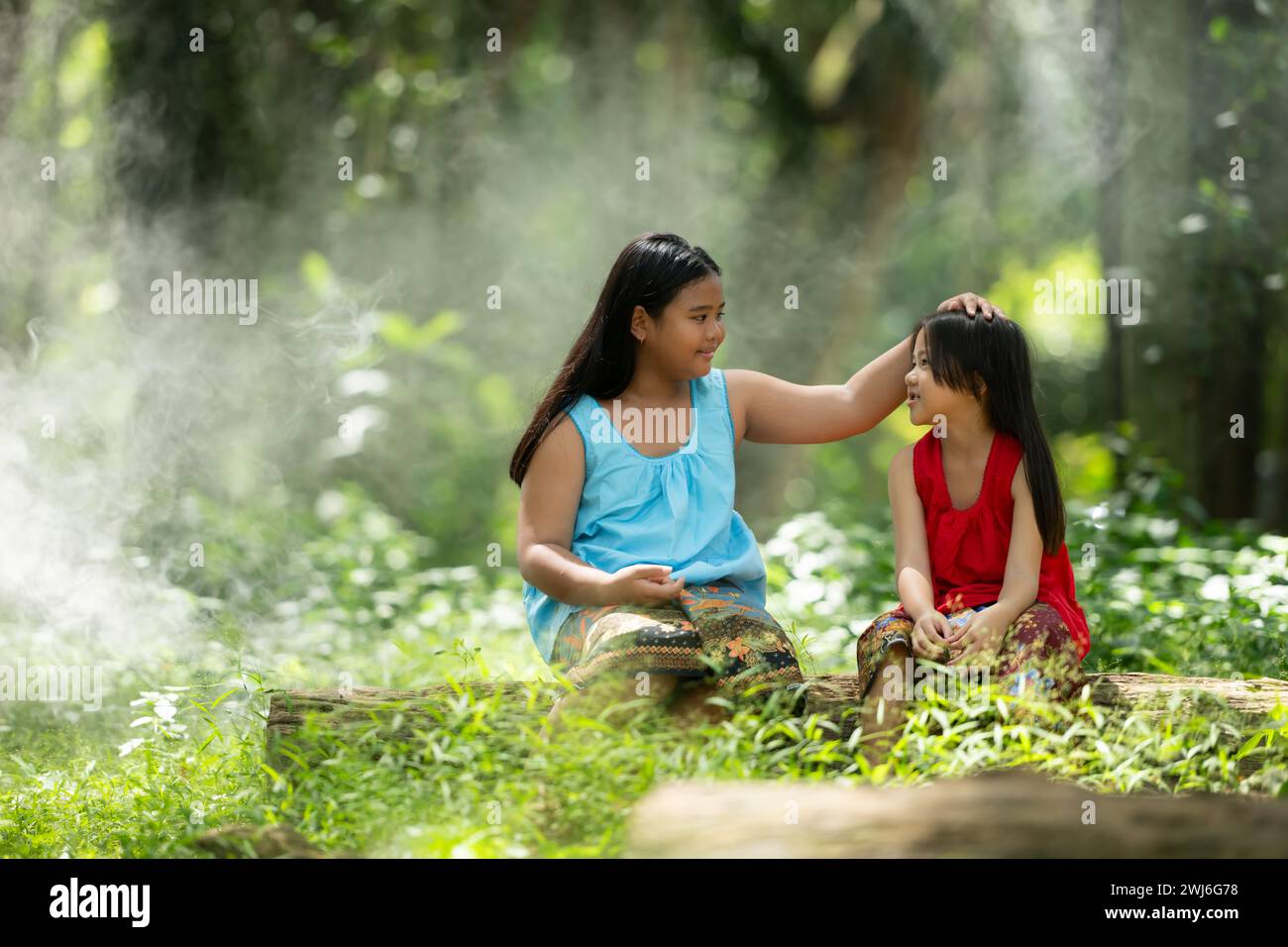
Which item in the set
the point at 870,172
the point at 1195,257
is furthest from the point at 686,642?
the point at 870,172

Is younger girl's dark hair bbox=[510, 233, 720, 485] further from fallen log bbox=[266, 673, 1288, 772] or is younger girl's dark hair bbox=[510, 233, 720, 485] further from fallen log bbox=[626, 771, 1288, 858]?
fallen log bbox=[626, 771, 1288, 858]

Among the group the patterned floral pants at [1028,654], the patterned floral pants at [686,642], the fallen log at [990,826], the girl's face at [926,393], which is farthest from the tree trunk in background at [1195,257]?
the fallen log at [990,826]

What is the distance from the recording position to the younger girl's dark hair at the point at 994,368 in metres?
3.40

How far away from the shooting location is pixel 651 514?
11.4 feet

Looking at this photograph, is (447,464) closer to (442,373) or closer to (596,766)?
(442,373)

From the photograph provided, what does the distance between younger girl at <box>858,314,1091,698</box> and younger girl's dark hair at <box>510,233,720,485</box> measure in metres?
0.63

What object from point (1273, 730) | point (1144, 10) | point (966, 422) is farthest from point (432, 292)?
point (1273, 730)

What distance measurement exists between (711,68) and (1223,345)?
4260 millimetres

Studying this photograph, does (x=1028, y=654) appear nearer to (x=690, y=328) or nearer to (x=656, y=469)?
(x=656, y=469)

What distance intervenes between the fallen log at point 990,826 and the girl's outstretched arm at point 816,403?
1.42 metres

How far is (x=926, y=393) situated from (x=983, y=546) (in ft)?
1.31

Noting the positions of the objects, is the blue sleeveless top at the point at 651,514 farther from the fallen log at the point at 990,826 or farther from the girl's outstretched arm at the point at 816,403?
the fallen log at the point at 990,826

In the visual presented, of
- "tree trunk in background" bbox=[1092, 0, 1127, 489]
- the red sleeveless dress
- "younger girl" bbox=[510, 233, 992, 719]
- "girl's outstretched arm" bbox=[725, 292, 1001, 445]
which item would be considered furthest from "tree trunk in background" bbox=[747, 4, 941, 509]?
the red sleeveless dress

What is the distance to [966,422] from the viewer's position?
3.47m
